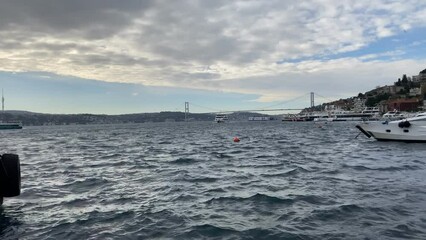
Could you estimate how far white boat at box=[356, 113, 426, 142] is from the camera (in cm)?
3084

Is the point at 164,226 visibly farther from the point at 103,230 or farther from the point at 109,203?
the point at 109,203

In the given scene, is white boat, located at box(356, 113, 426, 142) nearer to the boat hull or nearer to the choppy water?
the boat hull

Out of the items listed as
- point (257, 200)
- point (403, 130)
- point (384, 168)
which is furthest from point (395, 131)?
Answer: point (257, 200)

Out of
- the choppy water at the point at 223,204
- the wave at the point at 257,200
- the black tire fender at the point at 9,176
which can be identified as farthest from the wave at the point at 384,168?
the black tire fender at the point at 9,176

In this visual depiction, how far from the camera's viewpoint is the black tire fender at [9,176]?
9.72 meters

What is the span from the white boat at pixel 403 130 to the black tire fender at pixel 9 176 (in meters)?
30.0

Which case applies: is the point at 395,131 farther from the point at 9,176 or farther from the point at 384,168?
the point at 9,176

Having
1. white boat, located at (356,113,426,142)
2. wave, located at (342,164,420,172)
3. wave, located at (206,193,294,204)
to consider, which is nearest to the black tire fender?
wave, located at (206,193,294,204)

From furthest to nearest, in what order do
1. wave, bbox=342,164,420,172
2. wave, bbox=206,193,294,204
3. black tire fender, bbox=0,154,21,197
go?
wave, bbox=342,164,420,172
wave, bbox=206,193,294,204
black tire fender, bbox=0,154,21,197

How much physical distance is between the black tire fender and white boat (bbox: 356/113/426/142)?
30.0m

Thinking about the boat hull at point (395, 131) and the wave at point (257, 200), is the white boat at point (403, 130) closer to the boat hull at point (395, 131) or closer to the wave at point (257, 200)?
the boat hull at point (395, 131)

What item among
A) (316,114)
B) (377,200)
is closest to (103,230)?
(377,200)

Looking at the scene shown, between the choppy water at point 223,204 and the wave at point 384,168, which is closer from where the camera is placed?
the choppy water at point 223,204

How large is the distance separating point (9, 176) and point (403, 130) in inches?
1195
